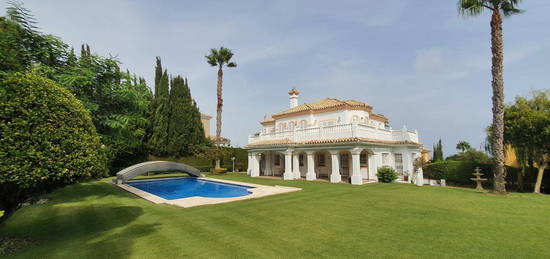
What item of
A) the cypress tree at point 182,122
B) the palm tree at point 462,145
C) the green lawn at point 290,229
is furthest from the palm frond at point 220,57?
the palm tree at point 462,145

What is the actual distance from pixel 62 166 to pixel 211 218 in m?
4.72

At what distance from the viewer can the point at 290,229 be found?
7.05 meters

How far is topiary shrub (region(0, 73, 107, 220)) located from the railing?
56.0 ft

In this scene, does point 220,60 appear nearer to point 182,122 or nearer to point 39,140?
point 182,122

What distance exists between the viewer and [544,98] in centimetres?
1638

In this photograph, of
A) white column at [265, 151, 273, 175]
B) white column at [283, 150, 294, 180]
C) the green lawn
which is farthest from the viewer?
white column at [265, 151, 273, 175]

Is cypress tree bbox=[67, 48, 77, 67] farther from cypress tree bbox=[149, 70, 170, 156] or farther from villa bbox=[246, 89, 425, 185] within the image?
cypress tree bbox=[149, 70, 170, 156]

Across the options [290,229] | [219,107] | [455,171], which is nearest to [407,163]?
[455,171]

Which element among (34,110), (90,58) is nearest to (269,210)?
(34,110)

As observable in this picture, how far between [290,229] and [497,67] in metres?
16.3

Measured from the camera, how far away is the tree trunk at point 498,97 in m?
13.8

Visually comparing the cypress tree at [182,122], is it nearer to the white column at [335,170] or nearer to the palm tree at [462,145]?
the white column at [335,170]

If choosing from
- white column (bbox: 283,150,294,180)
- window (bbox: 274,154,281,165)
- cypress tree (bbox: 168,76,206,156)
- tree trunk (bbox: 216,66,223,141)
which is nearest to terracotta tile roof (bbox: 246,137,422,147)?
white column (bbox: 283,150,294,180)

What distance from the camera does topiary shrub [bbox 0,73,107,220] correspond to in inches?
189
